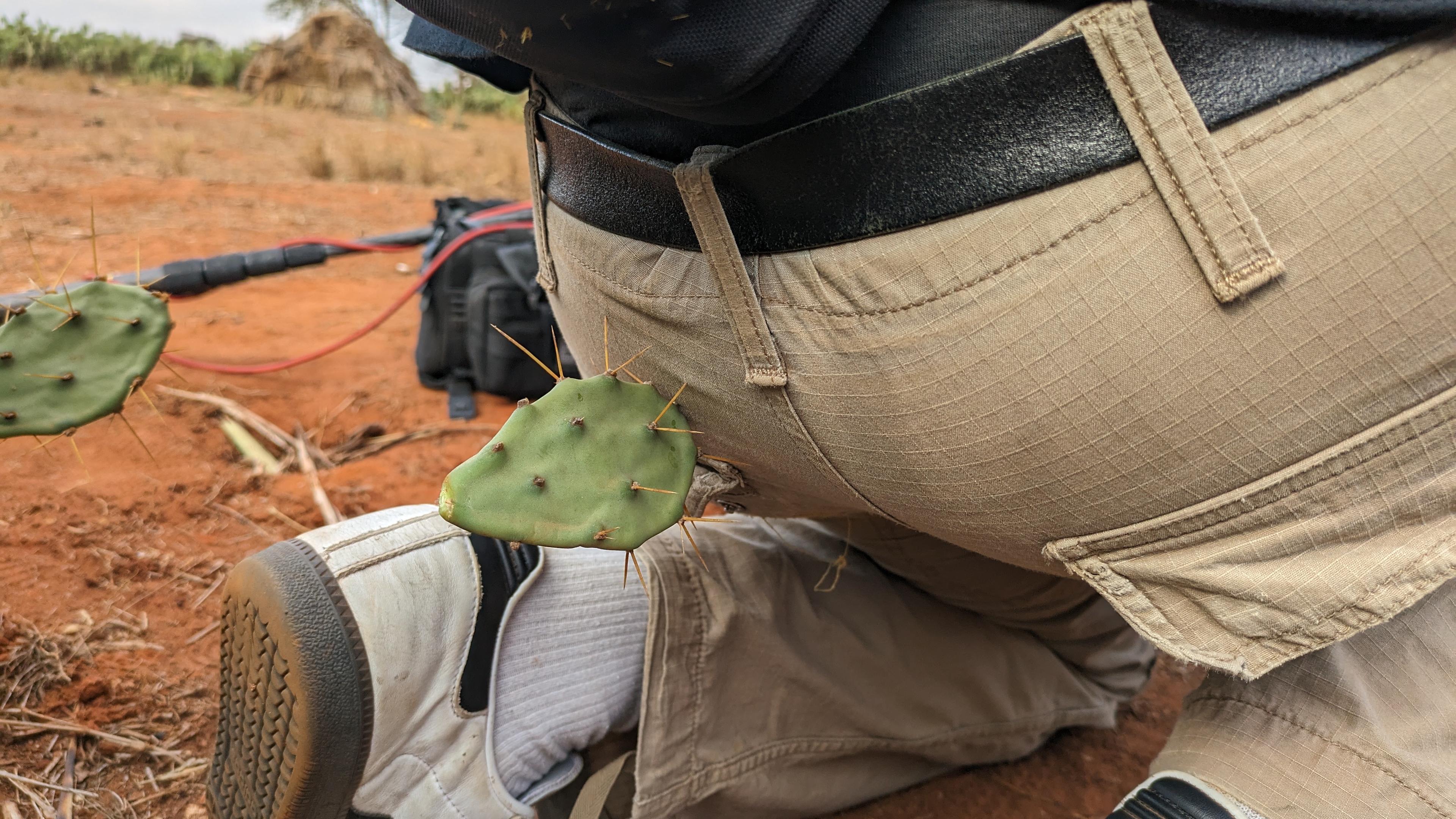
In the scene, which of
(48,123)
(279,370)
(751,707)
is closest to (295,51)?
(48,123)

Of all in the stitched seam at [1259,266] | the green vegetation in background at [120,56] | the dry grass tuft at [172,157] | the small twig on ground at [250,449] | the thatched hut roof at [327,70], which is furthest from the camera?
the thatched hut roof at [327,70]

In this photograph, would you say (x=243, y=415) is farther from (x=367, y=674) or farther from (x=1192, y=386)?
(x=1192, y=386)

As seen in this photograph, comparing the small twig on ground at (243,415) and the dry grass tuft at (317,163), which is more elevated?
the dry grass tuft at (317,163)

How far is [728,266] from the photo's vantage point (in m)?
0.71

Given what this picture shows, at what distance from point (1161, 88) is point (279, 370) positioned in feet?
8.46

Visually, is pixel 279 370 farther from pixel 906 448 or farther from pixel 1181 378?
pixel 1181 378

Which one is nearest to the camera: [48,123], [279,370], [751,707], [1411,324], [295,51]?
[1411,324]

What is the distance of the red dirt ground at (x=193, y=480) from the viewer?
1.33 metres

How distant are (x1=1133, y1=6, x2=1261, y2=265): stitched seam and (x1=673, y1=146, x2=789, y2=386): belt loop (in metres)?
0.28

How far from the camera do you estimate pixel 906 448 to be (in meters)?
0.71

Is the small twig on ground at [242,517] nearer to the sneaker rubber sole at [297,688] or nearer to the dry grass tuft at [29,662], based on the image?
the dry grass tuft at [29,662]

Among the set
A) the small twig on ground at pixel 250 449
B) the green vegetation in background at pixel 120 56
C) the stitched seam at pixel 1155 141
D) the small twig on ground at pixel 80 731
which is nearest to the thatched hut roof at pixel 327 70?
the green vegetation in background at pixel 120 56

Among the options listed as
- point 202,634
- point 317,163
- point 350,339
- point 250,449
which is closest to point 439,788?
point 202,634

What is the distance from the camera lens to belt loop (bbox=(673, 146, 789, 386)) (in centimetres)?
70
